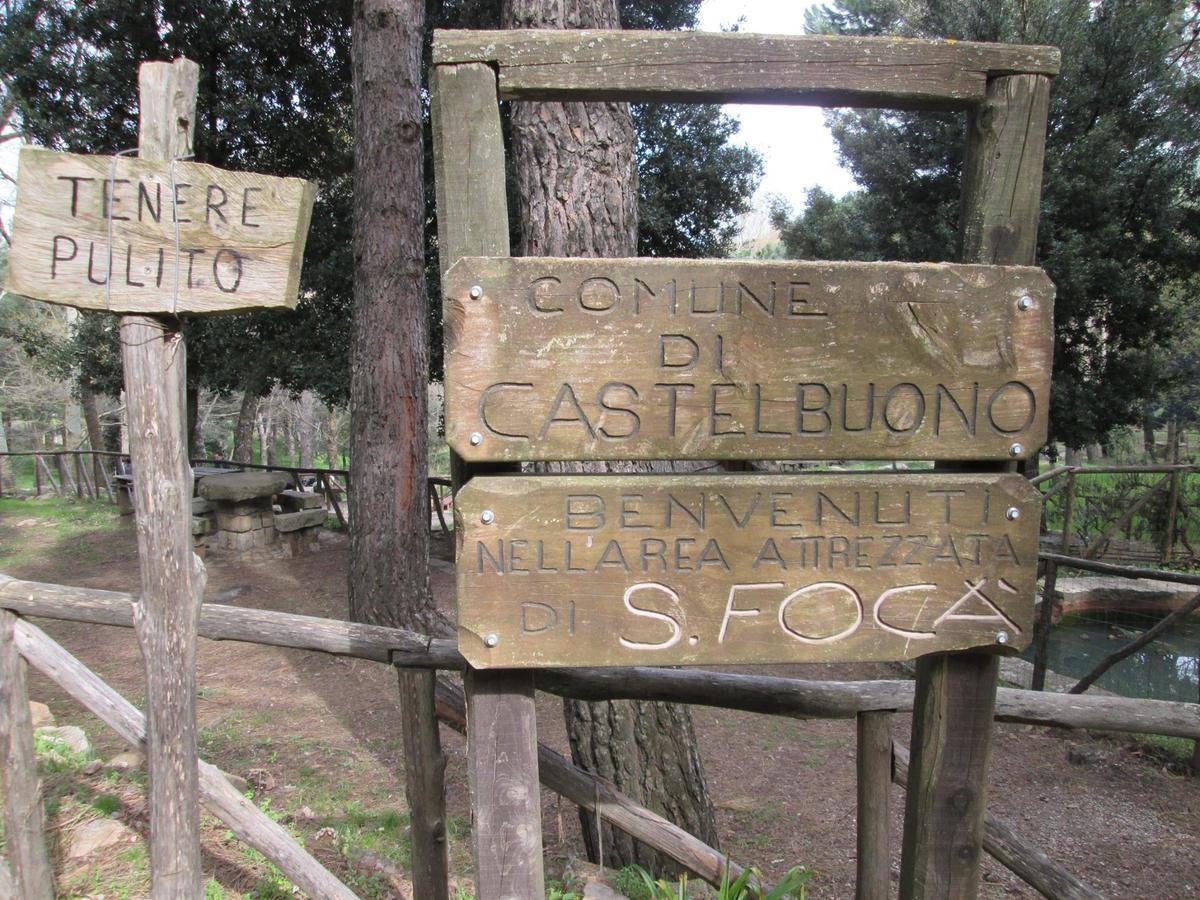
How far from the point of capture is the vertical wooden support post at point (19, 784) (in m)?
2.70

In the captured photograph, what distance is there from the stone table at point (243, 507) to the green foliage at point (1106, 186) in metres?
10.2

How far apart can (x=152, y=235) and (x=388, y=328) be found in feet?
13.8

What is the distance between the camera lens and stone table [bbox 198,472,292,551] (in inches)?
356

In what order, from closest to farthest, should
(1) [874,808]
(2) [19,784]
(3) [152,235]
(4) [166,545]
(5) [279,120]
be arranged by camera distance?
(3) [152,235] → (4) [166,545] → (1) [874,808] → (2) [19,784] → (5) [279,120]

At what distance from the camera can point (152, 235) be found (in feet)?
6.27

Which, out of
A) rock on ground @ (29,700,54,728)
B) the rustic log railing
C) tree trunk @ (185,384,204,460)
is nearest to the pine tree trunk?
rock on ground @ (29,700,54,728)

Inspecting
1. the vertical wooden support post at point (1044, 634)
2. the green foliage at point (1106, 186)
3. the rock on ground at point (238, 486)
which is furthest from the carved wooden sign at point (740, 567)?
the green foliage at point (1106, 186)

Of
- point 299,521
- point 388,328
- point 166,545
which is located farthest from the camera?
point 299,521

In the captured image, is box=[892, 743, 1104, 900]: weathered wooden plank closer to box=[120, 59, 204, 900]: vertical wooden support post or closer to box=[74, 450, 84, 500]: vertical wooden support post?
box=[120, 59, 204, 900]: vertical wooden support post

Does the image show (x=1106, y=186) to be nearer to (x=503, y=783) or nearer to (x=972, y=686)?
(x=972, y=686)

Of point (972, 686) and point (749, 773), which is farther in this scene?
point (749, 773)

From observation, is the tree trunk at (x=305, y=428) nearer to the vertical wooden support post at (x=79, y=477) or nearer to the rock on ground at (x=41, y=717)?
the vertical wooden support post at (x=79, y=477)

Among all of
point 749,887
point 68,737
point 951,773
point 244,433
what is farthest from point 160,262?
point 244,433

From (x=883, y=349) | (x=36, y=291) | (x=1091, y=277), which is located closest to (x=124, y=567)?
(x=36, y=291)
